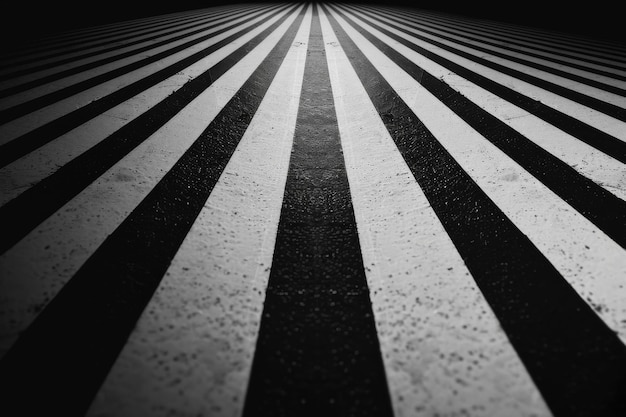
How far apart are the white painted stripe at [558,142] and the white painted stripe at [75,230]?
69.7 inches

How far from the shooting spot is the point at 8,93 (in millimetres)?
2090

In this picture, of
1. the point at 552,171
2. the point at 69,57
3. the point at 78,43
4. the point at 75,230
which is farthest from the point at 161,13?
the point at 552,171

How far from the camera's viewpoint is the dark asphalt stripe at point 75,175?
97 cm

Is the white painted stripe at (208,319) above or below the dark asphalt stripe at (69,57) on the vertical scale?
below

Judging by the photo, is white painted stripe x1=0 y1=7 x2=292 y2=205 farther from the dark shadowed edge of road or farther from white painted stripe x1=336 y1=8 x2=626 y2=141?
the dark shadowed edge of road

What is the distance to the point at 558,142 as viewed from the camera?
151 cm

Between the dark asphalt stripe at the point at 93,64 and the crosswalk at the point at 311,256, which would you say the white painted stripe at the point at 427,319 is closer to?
the crosswalk at the point at 311,256

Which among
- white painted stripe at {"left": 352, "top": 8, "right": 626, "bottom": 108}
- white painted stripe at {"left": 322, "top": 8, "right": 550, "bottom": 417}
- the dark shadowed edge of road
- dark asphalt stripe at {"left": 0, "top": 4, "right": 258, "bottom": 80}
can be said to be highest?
the dark shadowed edge of road

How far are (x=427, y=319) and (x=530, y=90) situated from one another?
236cm

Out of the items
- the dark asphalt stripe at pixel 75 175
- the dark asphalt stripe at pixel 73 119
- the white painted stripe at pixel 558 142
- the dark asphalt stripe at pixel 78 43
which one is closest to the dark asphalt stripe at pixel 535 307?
the white painted stripe at pixel 558 142

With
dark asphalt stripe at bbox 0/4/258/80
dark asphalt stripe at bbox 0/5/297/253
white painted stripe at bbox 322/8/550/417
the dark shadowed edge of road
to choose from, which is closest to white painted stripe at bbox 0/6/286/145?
dark asphalt stripe at bbox 0/5/297/253

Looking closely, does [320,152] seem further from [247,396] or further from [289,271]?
[247,396]

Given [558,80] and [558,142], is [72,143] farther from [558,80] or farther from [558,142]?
[558,80]

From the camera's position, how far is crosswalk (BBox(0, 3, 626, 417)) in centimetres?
59
